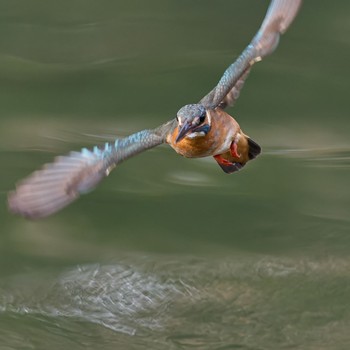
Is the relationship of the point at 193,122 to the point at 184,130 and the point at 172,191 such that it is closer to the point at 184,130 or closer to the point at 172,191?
the point at 184,130

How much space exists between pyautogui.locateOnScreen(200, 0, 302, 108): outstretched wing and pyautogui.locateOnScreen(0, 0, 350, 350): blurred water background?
3.11 ft

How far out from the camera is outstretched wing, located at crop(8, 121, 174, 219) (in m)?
3.68

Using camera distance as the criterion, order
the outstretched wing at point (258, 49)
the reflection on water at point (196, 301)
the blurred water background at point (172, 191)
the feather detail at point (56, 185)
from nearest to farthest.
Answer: the feather detail at point (56, 185)
the outstretched wing at point (258, 49)
the reflection on water at point (196, 301)
the blurred water background at point (172, 191)

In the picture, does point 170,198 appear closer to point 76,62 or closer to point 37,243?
point 37,243

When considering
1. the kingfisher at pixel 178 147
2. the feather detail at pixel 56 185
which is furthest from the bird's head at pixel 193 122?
the feather detail at pixel 56 185

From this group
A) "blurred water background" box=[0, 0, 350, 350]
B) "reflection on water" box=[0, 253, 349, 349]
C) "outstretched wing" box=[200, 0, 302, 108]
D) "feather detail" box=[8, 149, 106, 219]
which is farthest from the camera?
"blurred water background" box=[0, 0, 350, 350]

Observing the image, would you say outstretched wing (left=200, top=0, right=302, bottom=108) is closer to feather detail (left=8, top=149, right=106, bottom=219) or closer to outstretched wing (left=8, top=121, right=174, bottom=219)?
outstretched wing (left=8, top=121, right=174, bottom=219)

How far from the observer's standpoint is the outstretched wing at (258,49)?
3998 millimetres

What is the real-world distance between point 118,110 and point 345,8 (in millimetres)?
1337

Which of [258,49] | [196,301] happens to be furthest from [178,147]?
[196,301]

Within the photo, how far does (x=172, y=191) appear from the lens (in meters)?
5.52

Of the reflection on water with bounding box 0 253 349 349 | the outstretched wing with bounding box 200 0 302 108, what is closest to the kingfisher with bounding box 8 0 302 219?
the outstretched wing with bounding box 200 0 302 108

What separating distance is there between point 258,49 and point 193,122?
484 millimetres

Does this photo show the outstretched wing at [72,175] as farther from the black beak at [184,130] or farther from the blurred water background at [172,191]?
the blurred water background at [172,191]
